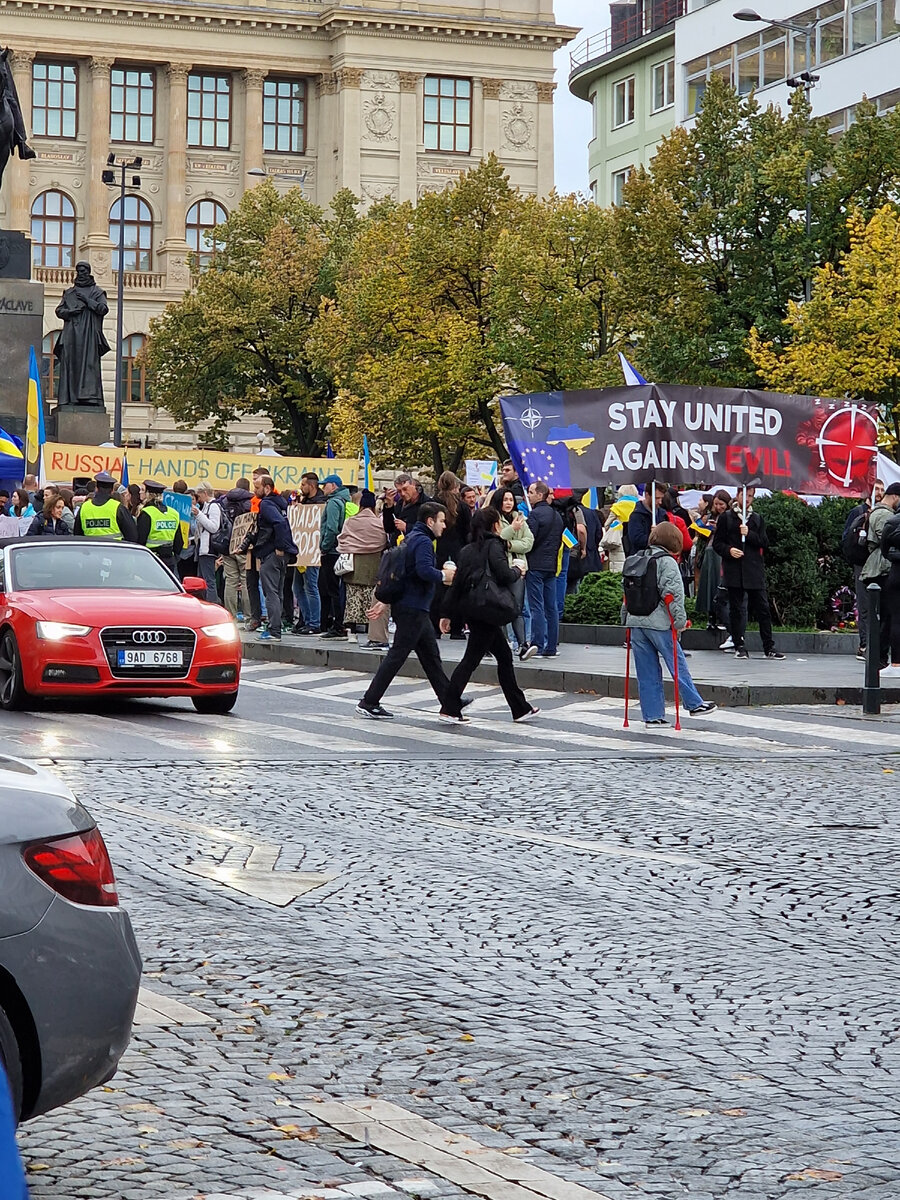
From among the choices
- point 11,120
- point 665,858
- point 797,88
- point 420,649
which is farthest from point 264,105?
point 665,858

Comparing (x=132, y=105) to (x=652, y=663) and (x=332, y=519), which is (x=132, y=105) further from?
(x=652, y=663)

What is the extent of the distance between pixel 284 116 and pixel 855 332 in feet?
199

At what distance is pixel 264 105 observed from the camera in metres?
96.7

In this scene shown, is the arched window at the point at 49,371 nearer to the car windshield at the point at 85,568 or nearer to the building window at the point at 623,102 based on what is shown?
the building window at the point at 623,102

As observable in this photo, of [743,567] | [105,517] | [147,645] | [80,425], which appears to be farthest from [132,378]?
[147,645]

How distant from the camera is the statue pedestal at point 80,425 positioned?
120ft

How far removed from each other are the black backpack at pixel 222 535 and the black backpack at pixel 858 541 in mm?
9099

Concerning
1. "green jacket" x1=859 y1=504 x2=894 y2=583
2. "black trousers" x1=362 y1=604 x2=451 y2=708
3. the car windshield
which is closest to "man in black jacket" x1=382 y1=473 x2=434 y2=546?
"black trousers" x1=362 y1=604 x2=451 y2=708

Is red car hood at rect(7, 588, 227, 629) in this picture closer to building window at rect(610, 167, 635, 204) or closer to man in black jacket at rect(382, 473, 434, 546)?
man in black jacket at rect(382, 473, 434, 546)

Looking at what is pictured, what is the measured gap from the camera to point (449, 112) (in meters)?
96.7

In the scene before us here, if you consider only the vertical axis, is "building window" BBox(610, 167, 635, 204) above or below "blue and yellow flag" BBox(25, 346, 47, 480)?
above

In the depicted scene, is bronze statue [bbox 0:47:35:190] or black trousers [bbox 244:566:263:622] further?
bronze statue [bbox 0:47:35:190]

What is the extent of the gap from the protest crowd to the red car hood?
1490 millimetres

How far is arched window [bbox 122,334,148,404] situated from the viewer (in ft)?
295
